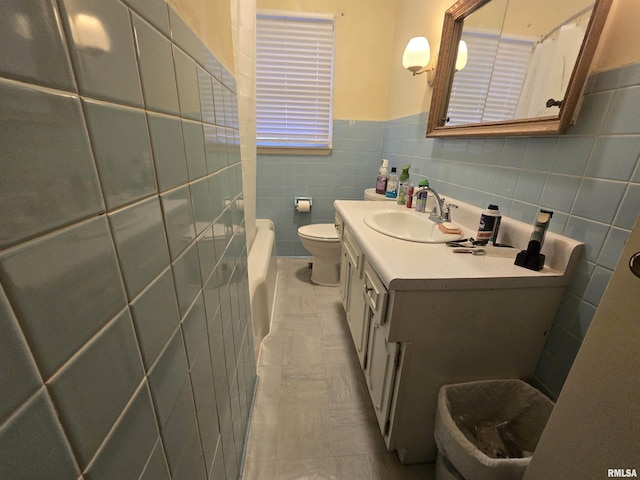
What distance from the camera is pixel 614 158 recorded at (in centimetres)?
71

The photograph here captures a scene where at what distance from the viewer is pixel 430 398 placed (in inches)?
36.3

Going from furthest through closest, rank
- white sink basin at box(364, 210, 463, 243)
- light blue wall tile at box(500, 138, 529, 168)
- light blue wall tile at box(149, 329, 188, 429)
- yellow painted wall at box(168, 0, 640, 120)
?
1. yellow painted wall at box(168, 0, 640, 120)
2. white sink basin at box(364, 210, 463, 243)
3. light blue wall tile at box(500, 138, 529, 168)
4. light blue wall tile at box(149, 329, 188, 429)

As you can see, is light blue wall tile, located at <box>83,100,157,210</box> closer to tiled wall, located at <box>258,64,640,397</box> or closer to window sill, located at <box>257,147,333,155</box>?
tiled wall, located at <box>258,64,640,397</box>

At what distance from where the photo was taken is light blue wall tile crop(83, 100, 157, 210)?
0.28m

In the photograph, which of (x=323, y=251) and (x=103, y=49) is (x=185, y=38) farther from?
(x=323, y=251)

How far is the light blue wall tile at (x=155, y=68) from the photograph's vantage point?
13.9 inches

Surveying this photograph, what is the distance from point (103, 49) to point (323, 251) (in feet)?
6.08

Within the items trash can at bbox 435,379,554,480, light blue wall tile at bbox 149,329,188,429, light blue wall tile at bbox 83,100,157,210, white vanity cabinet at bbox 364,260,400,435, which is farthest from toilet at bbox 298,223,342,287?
light blue wall tile at bbox 83,100,157,210

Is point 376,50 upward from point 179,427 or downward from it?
upward

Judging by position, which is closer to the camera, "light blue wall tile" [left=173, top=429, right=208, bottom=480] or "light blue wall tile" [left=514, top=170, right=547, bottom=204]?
"light blue wall tile" [left=173, top=429, right=208, bottom=480]

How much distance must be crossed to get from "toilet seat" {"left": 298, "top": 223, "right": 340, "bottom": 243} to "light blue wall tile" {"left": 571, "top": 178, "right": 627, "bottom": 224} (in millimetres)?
1354

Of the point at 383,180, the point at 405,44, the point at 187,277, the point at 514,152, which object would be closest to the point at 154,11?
the point at 187,277

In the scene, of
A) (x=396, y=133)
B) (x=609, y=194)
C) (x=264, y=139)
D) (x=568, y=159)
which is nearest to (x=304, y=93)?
(x=264, y=139)

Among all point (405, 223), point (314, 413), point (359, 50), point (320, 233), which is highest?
point (359, 50)
